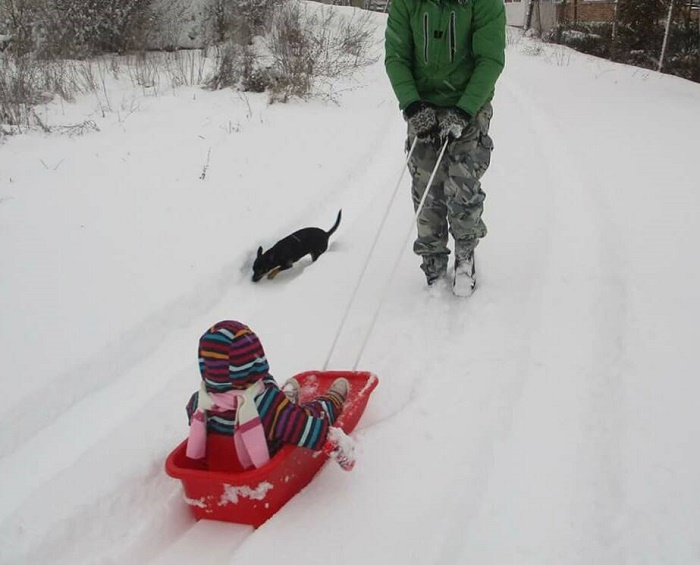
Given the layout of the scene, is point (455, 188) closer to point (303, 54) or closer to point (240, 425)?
point (240, 425)

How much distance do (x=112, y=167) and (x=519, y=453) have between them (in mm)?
4525

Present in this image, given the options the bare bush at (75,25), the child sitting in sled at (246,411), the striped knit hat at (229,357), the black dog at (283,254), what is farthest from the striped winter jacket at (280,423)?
the bare bush at (75,25)

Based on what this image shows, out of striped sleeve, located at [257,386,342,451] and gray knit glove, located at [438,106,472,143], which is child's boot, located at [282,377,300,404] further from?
gray knit glove, located at [438,106,472,143]

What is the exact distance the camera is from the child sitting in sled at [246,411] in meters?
2.10

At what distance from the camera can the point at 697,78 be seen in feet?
57.3

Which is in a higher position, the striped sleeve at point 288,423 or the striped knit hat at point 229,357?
the striped knit hat at point 229,357

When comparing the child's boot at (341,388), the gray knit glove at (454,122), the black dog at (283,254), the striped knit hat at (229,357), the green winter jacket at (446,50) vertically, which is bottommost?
the black dog at (283,254)

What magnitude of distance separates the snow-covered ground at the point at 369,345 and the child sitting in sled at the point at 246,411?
24cm

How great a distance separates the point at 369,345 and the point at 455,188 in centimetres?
101

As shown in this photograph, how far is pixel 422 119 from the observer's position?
3.19m

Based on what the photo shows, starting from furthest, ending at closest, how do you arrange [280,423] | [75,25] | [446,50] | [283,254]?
[75,25]
[283,254]
[446,50]
[280,423]

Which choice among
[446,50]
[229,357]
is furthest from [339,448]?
[446,50]

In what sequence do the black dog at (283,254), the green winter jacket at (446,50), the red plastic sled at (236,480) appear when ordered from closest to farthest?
the red plastic sled at (236,480)
the green winter jacket at (446,50)
the black dog at (283,254)

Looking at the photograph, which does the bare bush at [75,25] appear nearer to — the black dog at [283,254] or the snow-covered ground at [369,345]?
the snow-covered ground at [369,345]
